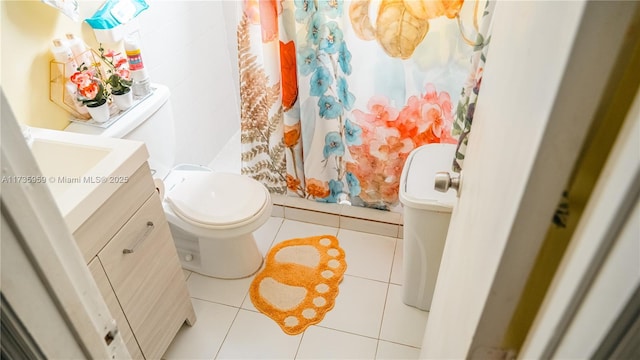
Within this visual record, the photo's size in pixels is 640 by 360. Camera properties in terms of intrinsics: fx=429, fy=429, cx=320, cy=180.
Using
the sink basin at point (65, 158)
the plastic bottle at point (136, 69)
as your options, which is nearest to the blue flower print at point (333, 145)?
the plastic bottle at point (136, 69)

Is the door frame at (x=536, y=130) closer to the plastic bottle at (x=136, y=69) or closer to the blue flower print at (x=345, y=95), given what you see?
the blue flower print at (x=345, y=95)

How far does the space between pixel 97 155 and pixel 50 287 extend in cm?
84

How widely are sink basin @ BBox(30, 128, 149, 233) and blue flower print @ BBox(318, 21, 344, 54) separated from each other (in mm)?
849

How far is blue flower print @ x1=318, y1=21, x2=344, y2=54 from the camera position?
1670mm

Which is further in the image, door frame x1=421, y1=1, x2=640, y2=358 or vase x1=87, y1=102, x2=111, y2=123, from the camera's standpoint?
vase x1=87, y1=102, x2=111, y2=123

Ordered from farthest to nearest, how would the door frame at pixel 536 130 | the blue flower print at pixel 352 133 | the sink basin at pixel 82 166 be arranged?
the blue flower print at pixel 352 133
the sink basin at pixel 82 166
the door frame at pixel 536 130

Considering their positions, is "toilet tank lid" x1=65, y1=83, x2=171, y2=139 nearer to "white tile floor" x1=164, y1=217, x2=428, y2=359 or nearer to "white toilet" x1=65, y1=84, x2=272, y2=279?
"white toilet" x1=65, y1=84, x2=272, y2=279

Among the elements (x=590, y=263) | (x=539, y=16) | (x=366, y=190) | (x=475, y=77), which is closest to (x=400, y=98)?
(x=475, y=77)

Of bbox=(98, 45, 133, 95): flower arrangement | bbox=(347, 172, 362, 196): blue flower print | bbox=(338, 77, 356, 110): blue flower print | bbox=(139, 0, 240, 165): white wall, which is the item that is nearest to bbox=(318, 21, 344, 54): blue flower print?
bbox=(338, 77, 356, 110): blue flower print

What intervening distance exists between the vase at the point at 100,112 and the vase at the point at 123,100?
4 centimetres

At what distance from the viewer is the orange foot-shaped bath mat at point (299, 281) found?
1740mm

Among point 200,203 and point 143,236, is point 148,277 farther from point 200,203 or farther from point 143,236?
point 200,203

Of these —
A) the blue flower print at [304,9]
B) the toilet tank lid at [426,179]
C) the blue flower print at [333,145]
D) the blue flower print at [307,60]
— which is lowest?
the blue flower print at [333,145]

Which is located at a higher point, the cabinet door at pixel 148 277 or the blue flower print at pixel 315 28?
the blue flower print at pixel 315 28
